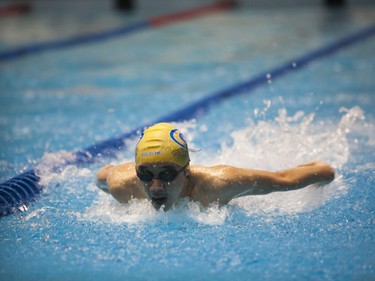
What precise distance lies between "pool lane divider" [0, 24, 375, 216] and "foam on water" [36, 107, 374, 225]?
0.34ft

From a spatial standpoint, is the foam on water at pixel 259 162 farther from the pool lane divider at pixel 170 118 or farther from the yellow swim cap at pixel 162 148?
the yellow swim cap at pixel 162 148

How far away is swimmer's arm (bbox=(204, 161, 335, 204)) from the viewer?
2939mm

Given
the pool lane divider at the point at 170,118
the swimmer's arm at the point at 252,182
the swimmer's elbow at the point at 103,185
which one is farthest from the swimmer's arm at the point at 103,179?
the swimmer's arm at the point at 252,182

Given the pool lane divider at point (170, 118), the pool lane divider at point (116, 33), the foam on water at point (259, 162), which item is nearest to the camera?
the foam on water at point (259, 162)

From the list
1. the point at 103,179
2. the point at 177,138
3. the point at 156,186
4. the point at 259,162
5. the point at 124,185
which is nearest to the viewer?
the point at 156,186

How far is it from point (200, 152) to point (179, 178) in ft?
5.11

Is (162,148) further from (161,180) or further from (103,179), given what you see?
(103,179)

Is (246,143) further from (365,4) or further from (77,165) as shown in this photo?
(365,4)

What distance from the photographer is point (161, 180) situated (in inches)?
110

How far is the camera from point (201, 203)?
3000 millimetres

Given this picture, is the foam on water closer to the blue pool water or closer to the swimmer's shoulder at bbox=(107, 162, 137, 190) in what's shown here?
the blue pool water

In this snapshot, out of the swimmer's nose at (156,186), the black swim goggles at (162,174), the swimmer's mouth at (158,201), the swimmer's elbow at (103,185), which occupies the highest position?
the swimmer's elbow at (103,185)

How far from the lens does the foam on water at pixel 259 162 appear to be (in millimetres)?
3057

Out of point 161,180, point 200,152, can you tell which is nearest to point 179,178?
point 161,180
